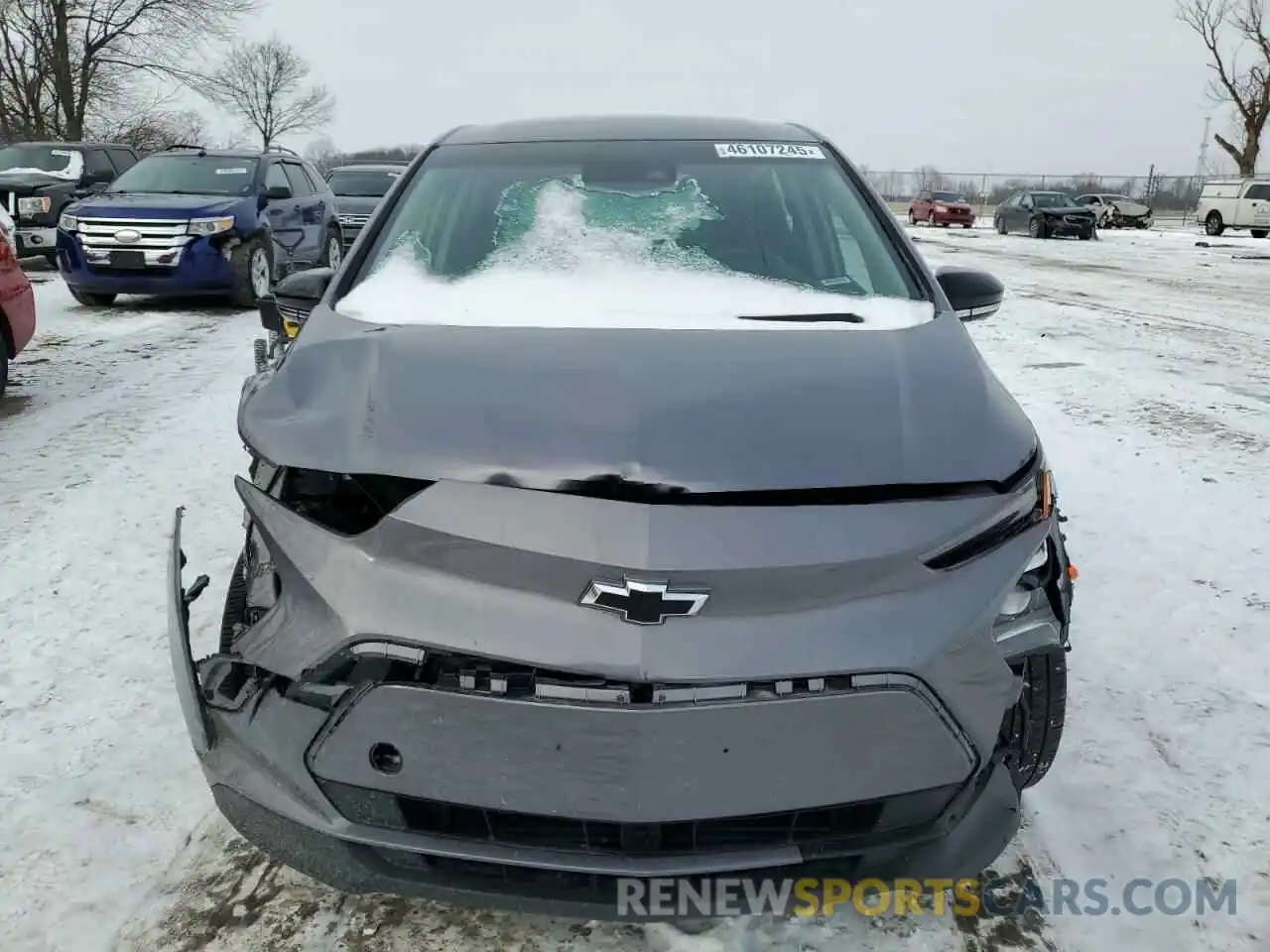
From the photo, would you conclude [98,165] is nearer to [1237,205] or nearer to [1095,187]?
[1237,205]

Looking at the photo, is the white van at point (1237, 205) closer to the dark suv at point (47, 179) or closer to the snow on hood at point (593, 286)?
the dark suv at point (47, 179)

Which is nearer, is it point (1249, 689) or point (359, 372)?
point (359, 372)

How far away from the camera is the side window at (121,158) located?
14156mm

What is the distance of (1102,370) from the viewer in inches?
294

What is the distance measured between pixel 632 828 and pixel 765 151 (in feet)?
7.24

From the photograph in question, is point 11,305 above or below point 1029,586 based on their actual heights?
above

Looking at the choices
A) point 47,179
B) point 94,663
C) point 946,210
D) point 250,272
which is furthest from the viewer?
point 946,210

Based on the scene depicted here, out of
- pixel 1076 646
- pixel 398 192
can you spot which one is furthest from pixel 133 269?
pixel 1076 646

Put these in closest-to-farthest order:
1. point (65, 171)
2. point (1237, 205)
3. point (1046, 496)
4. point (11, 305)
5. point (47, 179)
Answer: point (1046, 496)
point (11, 305)
point (47, 179)
point (65, 171)
point (1237, 205)

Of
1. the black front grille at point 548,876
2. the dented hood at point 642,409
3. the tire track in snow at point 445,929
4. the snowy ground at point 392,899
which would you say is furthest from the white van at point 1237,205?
the black front grille at point 548,876

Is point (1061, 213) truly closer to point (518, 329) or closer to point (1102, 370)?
point (1102, 370)

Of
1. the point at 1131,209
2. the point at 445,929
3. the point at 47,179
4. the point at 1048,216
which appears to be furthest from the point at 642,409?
the point at 1131,209

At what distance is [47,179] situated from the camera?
507 inches

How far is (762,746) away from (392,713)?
1.93ft
